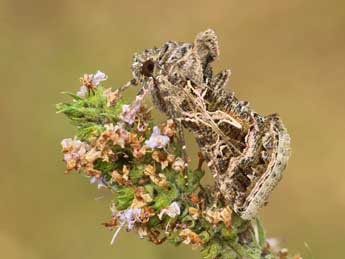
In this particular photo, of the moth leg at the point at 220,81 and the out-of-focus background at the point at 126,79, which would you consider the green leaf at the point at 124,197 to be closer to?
the moth leg at the point at 220,81

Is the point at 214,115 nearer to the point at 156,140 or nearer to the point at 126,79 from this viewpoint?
the point at 156,140

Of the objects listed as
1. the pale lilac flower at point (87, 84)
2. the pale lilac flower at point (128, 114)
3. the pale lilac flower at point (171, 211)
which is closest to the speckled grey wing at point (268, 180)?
the pale lilac flower at point (171, 211)

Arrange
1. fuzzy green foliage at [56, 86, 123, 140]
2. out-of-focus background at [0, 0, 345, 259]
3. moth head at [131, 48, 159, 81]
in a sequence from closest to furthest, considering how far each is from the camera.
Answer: fuzzy green foliage at [56, 86, 123, 140]
moth head at [131, 48, 159, 81]
out-of-focus background at [0, 0, 345, 259]

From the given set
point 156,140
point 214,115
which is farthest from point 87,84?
point 214,115

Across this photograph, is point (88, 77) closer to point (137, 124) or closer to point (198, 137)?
point (137, 124)

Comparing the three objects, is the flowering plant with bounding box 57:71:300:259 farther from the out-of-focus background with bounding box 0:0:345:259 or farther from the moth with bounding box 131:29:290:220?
the out-of-focus background with bounding box 0:0:345:259

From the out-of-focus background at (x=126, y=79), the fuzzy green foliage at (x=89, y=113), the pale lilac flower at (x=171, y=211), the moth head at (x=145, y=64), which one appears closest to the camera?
the pale lilac flower at (x=171, y=211)

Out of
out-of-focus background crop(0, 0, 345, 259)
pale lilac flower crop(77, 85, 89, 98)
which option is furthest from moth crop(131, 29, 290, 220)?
out-of-focus background crop(0, 0, 345, 259)
